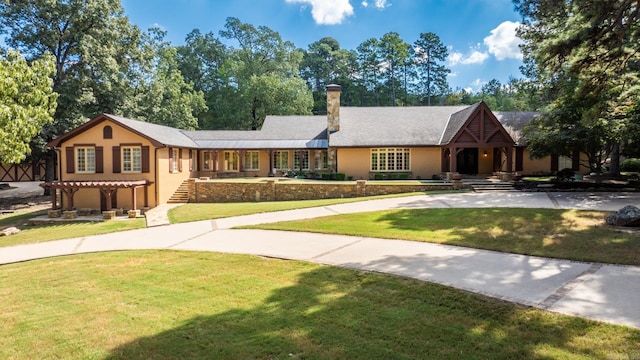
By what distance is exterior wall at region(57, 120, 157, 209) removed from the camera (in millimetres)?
21156

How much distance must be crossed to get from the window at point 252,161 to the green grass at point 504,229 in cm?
1746

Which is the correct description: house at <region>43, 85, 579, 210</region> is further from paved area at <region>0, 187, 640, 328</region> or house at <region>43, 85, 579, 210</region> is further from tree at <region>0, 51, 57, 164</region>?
paved area at <region>0, 187, 640, 328</region>

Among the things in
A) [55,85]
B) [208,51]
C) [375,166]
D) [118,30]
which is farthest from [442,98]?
[55,85]

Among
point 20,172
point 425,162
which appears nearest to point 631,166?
point 425,162

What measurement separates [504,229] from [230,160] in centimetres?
2362

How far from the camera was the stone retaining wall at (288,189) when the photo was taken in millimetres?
20484

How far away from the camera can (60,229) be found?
16797 mm

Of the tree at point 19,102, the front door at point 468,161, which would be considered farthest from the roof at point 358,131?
the tree at point 19,102

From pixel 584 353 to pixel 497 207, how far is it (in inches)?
432

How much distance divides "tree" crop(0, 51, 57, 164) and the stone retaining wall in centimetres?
968

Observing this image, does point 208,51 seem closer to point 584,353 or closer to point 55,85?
point 55,85

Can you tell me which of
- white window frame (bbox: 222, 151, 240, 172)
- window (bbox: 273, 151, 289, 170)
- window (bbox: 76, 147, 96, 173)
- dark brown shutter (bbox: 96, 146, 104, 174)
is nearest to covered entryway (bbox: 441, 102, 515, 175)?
window (bbox: 273, 151, 289, 170)

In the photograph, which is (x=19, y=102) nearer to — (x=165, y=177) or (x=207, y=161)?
(x=165, y=177)

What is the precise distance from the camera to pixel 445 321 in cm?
500
